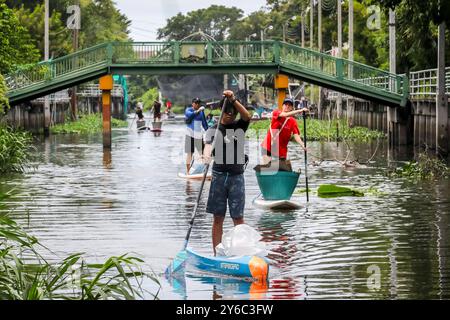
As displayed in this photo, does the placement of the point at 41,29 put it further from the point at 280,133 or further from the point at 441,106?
the point at 280,133

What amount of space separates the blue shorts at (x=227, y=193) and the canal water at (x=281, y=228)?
0.86 meters

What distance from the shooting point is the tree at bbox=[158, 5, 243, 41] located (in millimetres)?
167125

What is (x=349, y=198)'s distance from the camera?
24109 mm

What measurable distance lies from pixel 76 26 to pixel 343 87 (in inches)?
1322

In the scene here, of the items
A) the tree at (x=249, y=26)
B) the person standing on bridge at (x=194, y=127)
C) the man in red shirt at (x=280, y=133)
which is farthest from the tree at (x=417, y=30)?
the tree at (x=249, y=26)

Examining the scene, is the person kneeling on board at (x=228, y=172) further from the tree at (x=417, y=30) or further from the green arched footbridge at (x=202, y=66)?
the green arched footbridge at (x=202, y=66)

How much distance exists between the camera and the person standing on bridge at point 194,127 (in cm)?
2912

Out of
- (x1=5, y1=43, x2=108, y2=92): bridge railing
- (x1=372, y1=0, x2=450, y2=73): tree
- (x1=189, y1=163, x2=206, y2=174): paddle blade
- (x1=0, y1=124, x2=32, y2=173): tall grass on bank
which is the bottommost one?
(x1=189, y1=163, x2=206, y2=174): paddle blade

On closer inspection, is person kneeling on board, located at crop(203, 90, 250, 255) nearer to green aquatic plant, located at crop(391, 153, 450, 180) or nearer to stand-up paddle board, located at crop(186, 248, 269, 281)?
stand-up paddle board, located at crop(186, 248, 269, 281)

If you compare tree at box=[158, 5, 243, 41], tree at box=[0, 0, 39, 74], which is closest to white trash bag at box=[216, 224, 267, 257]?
tree at box=[0, 0, 39, 74]

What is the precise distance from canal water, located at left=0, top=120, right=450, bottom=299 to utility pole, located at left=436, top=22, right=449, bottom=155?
18.0 feet

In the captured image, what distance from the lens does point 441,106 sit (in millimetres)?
39906

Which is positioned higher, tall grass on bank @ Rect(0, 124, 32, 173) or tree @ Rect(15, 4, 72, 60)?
tree @ Rect(15, 4, 72, 60)
